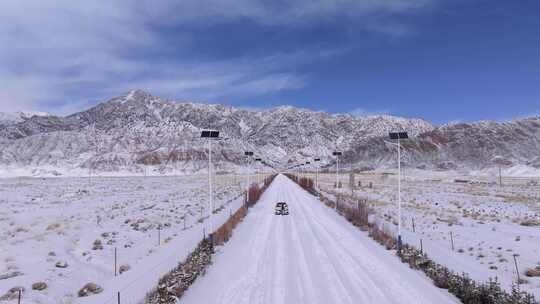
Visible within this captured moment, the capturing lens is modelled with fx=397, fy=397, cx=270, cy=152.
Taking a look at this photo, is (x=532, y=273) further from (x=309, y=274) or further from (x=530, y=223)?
(x=530, y=223)

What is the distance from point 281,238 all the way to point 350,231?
447cm

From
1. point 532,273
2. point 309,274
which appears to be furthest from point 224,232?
point 532,273

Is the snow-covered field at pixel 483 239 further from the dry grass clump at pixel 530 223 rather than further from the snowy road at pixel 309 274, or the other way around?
the snowy road at pixel 309 274

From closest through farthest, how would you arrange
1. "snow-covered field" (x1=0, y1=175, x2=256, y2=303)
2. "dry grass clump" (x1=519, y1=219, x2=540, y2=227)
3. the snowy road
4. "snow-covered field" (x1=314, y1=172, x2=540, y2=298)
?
the snowy road
"snow-covered field" (x1=0, y1=175, x2=256, y2=303)
"snow-covered field" (x1=314, y1=172, x2=540, y2=298)
"dry grass clump" (x1=519, y1=219, x2=540, y2=227)

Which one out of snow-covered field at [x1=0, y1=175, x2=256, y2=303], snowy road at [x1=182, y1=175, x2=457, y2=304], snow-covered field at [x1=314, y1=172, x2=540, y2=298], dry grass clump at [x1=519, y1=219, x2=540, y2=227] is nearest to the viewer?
snowy road at [x1=182, y1=175, x2=457, y2=304]

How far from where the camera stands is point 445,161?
16362 centimetres

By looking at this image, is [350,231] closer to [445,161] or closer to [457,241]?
[457,241]

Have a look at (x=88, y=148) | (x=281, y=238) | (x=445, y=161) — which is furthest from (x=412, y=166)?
(x=281, y=238)

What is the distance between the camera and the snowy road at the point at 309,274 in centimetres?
1115

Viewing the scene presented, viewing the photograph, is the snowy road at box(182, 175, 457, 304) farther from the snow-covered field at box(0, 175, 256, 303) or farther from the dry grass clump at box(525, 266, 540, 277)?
the dry grass clump at box(525, 266, 540, 277)

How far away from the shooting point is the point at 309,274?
13.4 meters

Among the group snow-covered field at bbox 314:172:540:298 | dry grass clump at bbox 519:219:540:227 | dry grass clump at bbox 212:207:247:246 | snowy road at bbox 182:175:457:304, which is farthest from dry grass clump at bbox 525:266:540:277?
dry grass clump at bbox 519:219:540:227

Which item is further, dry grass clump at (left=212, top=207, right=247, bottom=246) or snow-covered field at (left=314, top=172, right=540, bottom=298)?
dry grass clump at (left=212, top=207, right=247, bottom=246)

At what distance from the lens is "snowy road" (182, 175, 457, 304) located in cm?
1115
